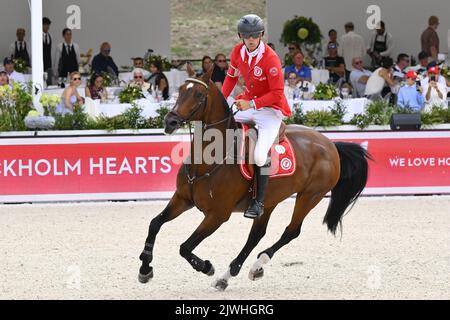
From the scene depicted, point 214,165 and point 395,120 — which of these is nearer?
point 214,165

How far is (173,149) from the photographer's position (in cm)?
1372

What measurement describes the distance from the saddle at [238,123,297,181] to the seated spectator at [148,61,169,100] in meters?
7.96

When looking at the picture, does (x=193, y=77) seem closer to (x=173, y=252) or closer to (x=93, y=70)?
Result: (x=173, y=252)

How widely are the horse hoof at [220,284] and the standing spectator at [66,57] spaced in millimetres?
11402

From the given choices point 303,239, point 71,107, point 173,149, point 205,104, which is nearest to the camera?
point 205,104

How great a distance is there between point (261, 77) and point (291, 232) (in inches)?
57.0

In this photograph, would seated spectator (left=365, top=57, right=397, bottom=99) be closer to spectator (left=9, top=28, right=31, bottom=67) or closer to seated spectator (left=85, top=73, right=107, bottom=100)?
seated spectator (left=85, top=73, right=107, bottom=100)

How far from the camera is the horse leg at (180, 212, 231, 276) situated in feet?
26.6

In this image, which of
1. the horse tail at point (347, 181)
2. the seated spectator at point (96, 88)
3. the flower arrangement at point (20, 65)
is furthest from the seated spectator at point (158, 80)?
the horse tail at point (347, 181)

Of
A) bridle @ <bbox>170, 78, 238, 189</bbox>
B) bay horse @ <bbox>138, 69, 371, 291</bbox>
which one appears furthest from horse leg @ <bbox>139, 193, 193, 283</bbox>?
bridle @ <bbox>170, 78, 238, 189</bbox>

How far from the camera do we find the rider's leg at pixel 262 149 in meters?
8.49

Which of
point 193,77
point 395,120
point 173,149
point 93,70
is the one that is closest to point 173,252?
point 193,77

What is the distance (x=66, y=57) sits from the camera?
19219 millimetres

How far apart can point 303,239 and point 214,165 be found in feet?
10.3
